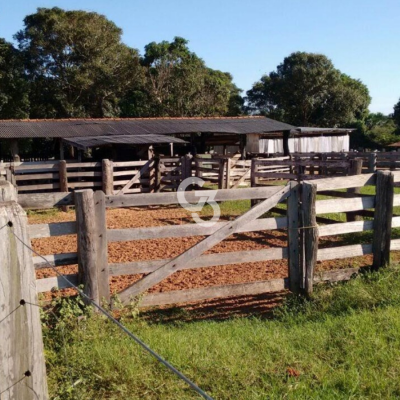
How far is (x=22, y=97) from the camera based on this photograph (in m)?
37.3

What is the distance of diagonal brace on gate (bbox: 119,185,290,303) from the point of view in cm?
510

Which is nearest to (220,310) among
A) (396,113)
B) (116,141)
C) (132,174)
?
(132,174)

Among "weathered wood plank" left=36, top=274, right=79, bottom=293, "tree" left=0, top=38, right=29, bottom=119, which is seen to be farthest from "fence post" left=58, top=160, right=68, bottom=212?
"tree" left=0, top=38, right=29, bottom=119

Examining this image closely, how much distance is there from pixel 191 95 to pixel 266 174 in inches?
1269

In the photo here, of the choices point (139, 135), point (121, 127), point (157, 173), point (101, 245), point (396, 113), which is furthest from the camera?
point (396, 113)

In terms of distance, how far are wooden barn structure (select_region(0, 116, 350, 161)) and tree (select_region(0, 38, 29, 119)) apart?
10.3ft

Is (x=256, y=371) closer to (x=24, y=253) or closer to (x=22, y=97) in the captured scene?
(x=24, y=253)

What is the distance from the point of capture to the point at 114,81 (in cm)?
4116

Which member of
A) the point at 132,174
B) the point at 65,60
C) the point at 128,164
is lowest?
the point at 132,174

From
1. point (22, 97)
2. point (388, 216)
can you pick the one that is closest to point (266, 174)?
point (388, 216)

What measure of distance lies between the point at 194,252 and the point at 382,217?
2.59 metres

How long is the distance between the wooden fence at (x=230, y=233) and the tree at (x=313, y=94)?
164 feet

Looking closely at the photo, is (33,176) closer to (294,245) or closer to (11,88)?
(294,245)

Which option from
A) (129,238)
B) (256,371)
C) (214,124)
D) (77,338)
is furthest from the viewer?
(214,124)
